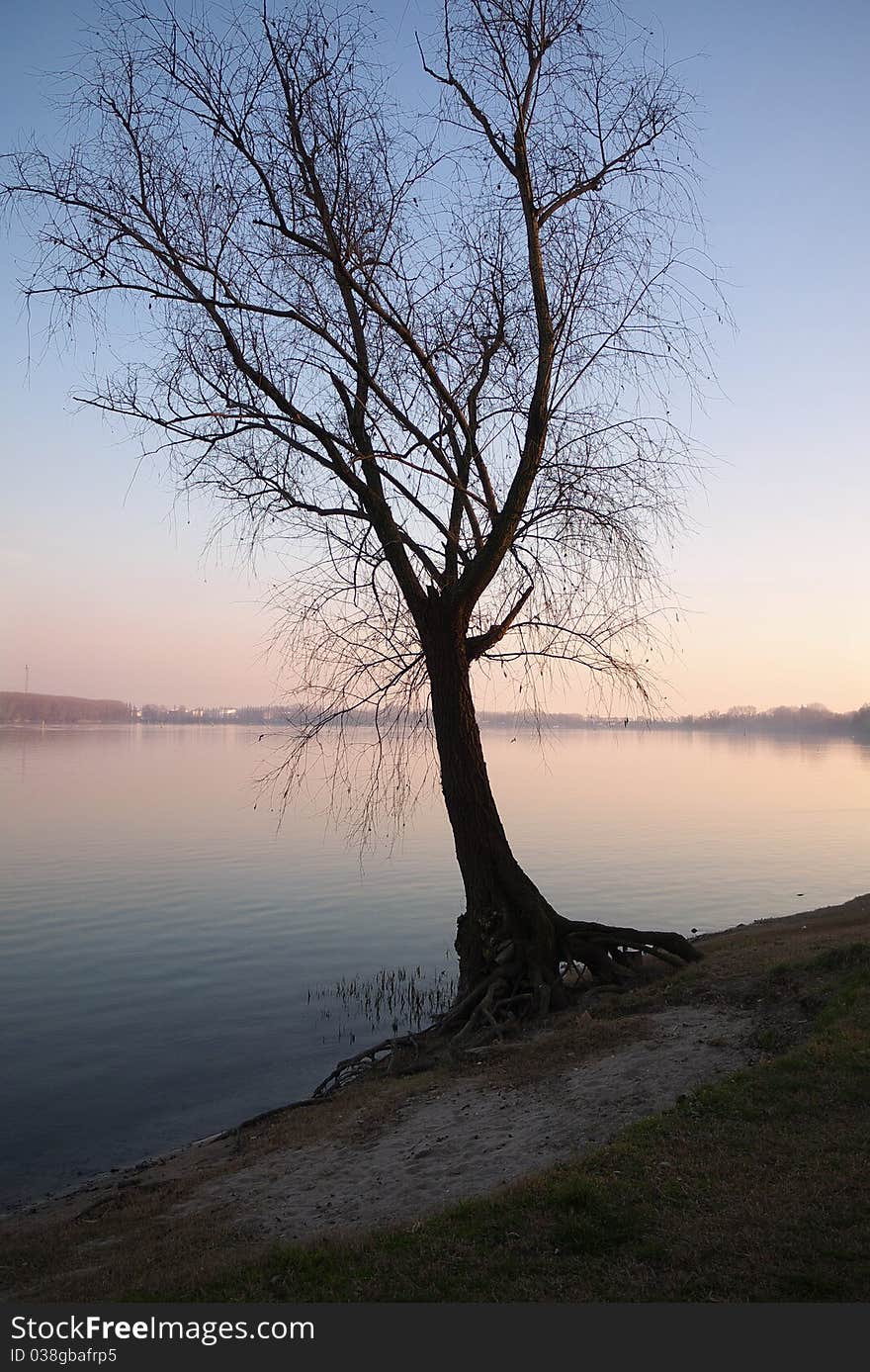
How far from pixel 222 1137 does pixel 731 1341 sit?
721 cm

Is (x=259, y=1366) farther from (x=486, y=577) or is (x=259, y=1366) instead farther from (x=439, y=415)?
(x=439, y=415)

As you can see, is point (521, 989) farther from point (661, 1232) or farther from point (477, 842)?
point (661, 1232)

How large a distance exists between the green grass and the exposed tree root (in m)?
4.42

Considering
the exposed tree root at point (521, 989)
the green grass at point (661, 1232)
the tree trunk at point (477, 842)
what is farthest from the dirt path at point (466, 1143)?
the tree trunk at point (477, 842)

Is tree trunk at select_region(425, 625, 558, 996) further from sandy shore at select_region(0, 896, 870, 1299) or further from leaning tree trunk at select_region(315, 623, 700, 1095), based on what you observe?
sandy shore at select_region(0, 896, 870, 1299)

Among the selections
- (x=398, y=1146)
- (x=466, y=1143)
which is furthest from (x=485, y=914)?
(x=466, y=1143)

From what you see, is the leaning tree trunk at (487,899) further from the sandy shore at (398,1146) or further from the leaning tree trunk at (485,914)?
the sandy shore at (398,1146)

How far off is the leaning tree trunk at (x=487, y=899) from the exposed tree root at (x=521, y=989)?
2cm

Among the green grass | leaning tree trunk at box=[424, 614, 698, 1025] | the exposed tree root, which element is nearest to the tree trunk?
leaning tree trunk at box=[424, 614, 698, 1025]

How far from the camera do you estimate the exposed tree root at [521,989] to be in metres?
11.0

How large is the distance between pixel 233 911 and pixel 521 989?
11873mm

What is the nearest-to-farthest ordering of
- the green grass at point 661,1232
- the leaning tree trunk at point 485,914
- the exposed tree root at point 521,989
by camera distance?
the green grass at point 661,1232, the exposed tree root at point 521,989, the leaning tree trunk at point 485,914

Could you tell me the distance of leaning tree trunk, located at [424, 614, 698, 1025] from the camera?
464 inches

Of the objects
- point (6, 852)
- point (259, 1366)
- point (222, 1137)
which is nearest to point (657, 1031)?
point (222, 1137)
